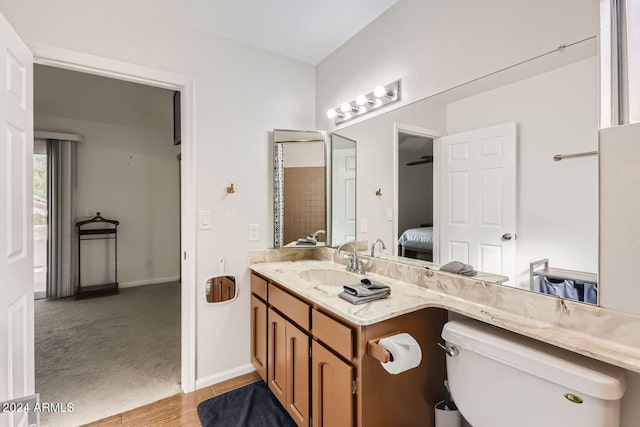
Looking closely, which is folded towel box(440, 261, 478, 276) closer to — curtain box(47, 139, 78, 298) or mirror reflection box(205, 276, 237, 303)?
mirror reflection box(205, 276, 237, 303)

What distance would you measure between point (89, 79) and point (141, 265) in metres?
2.76

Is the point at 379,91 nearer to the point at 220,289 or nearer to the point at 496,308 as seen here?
the point at 496,308

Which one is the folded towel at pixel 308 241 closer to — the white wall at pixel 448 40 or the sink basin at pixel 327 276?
the sink basin at pixel 327 276

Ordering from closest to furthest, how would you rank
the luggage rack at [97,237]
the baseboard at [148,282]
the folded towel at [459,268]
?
1. the folded towel at [459,268]
2. the luggage rack at [97,237]
3. the baseboard at [148,282]

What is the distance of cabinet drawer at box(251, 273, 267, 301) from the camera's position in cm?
201

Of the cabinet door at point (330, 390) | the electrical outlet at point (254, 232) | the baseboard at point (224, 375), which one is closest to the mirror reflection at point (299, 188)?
the electrical outlet at point (254, 232)

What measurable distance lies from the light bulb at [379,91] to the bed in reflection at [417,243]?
907 mm

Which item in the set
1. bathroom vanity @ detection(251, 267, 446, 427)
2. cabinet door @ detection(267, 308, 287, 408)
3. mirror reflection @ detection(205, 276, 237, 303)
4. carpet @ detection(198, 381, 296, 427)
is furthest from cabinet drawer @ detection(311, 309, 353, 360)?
mirror reflection @ detection(205, 276, 237, 303)

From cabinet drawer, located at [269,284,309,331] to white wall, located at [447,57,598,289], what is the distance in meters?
1.00

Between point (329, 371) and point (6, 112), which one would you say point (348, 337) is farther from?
point (6, 112)

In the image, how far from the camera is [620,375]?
0.89 m

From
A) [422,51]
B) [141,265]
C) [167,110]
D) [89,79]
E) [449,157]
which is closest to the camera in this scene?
[449,157]


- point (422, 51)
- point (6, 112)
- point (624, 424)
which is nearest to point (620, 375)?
point (624, 424)

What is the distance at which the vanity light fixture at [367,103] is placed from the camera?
1.86 metres
